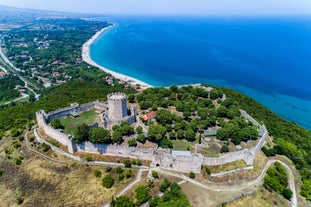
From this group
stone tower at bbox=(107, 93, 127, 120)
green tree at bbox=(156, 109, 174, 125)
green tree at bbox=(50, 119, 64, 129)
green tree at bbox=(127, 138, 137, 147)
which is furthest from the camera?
green tree at bbox=(156, 109, 174, 125)

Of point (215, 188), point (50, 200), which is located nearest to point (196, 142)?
point (215, 188)

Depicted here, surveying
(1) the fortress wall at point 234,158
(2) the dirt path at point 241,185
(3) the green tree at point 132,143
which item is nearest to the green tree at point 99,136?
(3) the green tree at point 132,143

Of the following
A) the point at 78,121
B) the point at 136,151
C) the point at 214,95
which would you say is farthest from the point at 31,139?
the point at 214,95

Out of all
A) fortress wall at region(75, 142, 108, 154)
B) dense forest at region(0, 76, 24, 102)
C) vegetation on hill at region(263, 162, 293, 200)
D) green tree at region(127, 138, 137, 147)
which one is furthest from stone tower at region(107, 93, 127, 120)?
dense forest at region(0, 76, 24, 102)

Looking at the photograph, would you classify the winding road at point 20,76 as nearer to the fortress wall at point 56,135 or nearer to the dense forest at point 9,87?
the dense forest at point 9,87

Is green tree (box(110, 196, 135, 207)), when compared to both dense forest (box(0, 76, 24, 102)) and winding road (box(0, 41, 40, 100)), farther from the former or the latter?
dense forest (box(0, 76, 24, 102))

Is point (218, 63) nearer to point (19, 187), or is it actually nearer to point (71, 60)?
point (71, 60)
